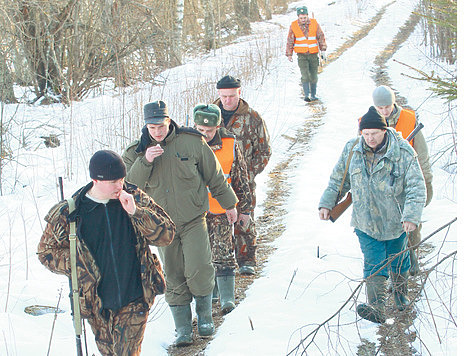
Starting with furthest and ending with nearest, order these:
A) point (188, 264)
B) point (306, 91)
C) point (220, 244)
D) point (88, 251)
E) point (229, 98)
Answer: point (306, 91), point (229, 98), point (220, 244), point (188, 264), point (88, 251)

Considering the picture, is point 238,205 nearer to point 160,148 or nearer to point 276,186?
point 160,148

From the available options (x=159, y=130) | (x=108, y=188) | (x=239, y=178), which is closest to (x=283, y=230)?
(x=239, y=178)

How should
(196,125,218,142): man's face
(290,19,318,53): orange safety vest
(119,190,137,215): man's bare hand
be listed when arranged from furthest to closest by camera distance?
(290,19,318,53): orange safety vest → (196,125,218,142): man's face → (119,190,137,215): man's bare hand

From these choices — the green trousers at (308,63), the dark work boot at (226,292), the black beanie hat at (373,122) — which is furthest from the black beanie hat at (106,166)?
the green trousers at (308,63)

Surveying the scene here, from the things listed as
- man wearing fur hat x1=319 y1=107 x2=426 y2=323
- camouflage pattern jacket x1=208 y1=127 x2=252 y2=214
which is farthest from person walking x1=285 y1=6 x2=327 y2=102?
man wearing fur hat x1=319 y1=107 x2=426 y2=323

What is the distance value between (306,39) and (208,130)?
8180 mm

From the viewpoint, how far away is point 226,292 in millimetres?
5211

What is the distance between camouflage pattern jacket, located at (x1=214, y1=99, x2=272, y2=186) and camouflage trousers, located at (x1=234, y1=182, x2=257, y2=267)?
22 centimetres

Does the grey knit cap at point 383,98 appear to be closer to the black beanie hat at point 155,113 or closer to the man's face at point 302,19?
the black beanie hat at point 155,113

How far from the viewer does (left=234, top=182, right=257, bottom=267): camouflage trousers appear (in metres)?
5.79

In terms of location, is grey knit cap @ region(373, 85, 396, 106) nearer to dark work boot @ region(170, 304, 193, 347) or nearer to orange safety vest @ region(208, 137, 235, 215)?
orange safety vest @ region(208, 137, 235, 215)

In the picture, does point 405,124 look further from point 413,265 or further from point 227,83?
point 227,83

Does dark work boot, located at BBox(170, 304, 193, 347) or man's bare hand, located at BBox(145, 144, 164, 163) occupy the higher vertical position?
man's bare hand, located at BBox(145, 144, 164, 163)

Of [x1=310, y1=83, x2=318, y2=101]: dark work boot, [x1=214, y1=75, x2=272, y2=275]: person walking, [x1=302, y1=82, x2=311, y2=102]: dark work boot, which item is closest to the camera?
[x1=214, y1=75, x2=272, y2=275]: person walking
